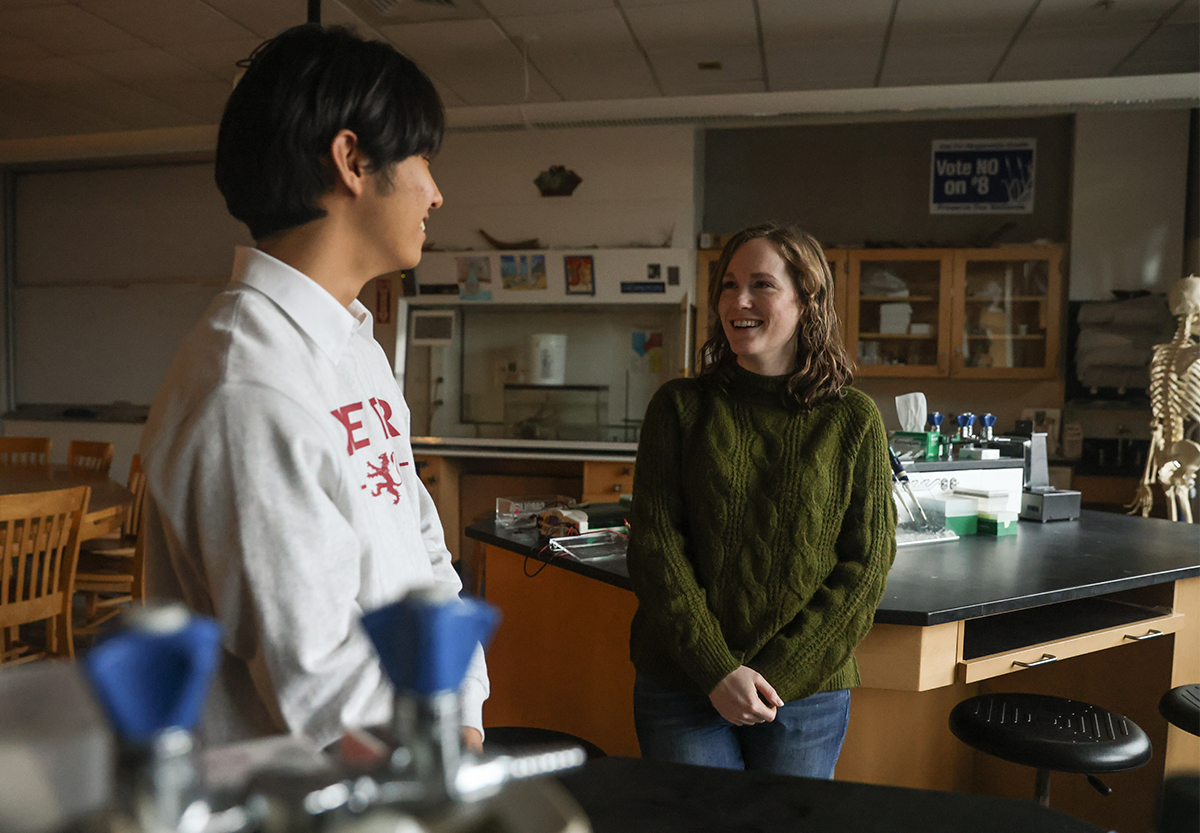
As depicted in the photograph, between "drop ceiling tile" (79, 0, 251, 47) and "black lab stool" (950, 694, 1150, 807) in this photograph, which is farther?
"drop ceiling tile" (79, 0, 251, 47)

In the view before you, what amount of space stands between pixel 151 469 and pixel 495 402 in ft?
14.3

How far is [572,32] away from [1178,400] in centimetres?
316

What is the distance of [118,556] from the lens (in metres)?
3.53

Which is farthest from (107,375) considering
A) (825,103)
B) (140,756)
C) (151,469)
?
(140,756)

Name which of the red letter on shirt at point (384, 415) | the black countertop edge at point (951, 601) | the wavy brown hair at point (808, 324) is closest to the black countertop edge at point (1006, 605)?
the black countertop edge at point (951, 601)

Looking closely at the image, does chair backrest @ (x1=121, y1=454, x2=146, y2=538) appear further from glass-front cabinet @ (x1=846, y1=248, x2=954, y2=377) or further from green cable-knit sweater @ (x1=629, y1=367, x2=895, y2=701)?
glass-front cabinet @ (x1=846, y1=248, x2=954, y2=377)

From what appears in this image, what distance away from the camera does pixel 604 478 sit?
15.3 feet

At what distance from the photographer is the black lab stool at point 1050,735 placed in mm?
1558

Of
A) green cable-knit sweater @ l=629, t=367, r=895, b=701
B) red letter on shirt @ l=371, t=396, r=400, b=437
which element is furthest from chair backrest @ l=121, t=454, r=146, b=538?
red letter on shirt @ l=371, t=396, r=400, b=437

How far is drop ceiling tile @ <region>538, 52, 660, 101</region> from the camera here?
4.33m

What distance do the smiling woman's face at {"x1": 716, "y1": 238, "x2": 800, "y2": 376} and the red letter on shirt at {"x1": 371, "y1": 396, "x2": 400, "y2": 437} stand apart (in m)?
0.69

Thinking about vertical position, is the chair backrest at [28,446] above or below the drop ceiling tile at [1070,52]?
below

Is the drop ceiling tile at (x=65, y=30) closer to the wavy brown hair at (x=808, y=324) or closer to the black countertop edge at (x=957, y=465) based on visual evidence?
the wavy brown hair at (x=808, y=324)

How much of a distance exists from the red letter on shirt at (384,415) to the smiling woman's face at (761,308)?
2.25 feet
